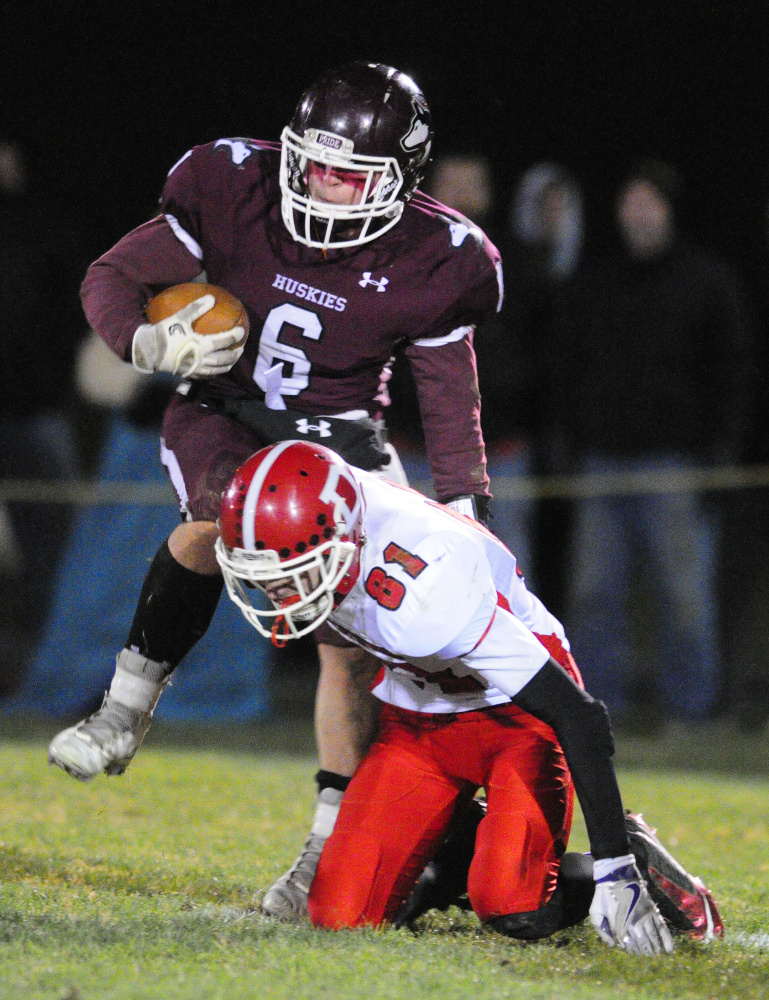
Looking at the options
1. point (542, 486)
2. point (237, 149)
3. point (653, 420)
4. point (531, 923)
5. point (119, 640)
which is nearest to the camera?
point (531, 923)

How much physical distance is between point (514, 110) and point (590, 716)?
17.4 feet

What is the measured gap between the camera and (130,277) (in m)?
3.34

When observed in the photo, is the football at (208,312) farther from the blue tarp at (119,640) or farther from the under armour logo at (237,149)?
the blue tarp at (119,640)

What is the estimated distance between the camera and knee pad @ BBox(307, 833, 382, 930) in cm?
298

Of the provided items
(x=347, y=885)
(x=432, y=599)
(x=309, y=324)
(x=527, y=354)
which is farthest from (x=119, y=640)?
(x=432, y=599)

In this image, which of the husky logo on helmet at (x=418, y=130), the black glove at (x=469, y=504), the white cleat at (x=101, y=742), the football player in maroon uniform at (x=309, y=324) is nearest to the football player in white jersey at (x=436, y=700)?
the football player in maroon uniform at (x=309, y=324)

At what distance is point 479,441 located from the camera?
3.52 meters

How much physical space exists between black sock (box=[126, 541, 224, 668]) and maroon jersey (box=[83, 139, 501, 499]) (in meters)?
0.49

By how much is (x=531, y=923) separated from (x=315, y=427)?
124 centimetres

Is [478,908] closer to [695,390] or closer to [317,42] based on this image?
[695,390]

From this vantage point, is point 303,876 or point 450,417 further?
point 450,417

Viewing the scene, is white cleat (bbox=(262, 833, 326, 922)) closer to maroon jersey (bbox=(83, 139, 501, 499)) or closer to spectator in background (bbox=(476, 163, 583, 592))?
maroon jersey (bbox=(83, 139, 501, 499))

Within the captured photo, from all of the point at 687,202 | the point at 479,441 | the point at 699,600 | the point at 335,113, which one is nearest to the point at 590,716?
the point at 479,441

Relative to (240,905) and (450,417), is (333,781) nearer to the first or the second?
(240,905)
